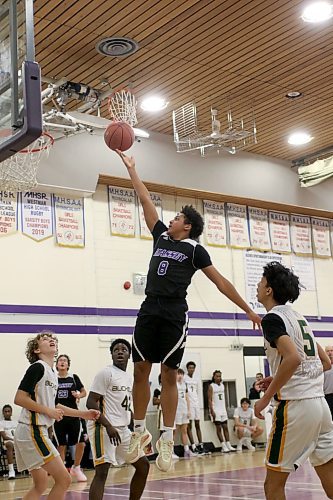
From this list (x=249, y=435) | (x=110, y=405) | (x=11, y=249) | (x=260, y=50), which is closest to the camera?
(x=110, y=405)

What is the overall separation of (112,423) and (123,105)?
6972mm

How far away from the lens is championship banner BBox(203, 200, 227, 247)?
1700 centimetres

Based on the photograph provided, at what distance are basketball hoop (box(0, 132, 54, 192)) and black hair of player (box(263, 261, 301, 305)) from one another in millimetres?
6889

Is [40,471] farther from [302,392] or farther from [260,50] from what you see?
[260,50]

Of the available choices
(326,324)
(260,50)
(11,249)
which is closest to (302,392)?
(260,50)

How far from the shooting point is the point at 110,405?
723 cm

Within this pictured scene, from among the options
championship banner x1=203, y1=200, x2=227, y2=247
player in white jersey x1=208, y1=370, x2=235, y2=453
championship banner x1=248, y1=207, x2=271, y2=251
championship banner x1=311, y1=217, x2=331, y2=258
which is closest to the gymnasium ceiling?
championship banner x1=203, y1=200, x2=227, y2=247

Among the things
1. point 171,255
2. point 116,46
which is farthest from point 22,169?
point 171,255

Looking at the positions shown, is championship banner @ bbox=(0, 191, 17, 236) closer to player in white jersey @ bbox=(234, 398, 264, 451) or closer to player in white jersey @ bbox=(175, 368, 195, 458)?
player in white jersey @ bbox=(175, 368, 195, 458)

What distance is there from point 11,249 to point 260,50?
6065 mm

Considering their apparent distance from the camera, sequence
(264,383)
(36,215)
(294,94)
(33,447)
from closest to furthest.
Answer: (264,383) → (33,447) → (294,94) → (36,215)

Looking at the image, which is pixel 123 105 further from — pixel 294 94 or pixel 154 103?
pixel 294 94

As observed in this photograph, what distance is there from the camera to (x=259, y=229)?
59.2 feet

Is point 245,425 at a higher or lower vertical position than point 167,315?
lower
